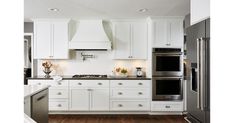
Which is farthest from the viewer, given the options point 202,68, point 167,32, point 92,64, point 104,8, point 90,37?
point 92,64

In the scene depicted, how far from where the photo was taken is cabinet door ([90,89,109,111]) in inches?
205

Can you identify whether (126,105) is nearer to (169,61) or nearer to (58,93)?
(169,61)

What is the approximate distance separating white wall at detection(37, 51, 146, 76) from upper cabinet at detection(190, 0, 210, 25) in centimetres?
311

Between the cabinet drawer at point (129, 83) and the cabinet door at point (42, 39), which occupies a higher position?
the cabinet door at point (42, 39)

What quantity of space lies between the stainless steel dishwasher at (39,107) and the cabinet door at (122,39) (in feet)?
7.99

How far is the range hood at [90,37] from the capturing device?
5.36 m

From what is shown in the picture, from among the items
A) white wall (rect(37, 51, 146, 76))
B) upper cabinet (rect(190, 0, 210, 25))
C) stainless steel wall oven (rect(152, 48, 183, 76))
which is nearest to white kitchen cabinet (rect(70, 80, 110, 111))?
white wall (rect(37, 51, 146, 76))

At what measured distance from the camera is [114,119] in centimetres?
491

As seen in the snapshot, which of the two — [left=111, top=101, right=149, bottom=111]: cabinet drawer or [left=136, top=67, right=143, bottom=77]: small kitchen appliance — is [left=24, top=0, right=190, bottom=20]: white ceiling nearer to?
[left=136, top=67, right=143, bottom=77]: small kitchen appliance

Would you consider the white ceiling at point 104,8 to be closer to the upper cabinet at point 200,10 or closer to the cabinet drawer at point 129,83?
the upper cabinet at point 200,10

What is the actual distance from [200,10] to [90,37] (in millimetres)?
3275

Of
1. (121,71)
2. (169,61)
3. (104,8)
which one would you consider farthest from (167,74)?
(104,8)

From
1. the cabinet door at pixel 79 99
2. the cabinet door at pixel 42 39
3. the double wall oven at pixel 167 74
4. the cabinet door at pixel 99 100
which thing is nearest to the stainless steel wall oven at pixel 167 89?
the double wall oven at pixel 167 74
